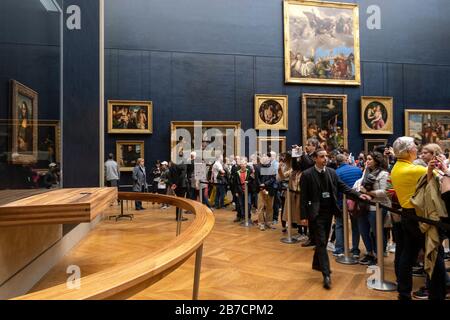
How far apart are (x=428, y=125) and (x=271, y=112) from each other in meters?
8.00

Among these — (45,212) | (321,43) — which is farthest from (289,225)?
(321,43)

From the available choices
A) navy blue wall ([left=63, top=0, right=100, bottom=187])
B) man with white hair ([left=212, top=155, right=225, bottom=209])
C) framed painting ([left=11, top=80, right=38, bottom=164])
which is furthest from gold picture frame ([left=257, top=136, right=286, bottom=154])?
framed painting ([left=11, top=80, right=38, bottom=164])

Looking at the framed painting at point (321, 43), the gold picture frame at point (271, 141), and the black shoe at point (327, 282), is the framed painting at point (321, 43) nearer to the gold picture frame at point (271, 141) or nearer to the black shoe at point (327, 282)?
the gold picture frame at point (271, 141)

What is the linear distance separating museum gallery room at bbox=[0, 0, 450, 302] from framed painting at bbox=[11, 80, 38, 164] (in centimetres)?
4

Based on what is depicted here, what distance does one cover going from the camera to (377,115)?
16328 mm

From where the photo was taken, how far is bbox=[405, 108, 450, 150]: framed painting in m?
16.6

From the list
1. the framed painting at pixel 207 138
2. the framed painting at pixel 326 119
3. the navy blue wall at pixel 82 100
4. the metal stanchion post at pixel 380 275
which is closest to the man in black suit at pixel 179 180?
the navy blue wall at pixel 82 100

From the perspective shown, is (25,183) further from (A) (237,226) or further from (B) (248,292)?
(A) (237,226)

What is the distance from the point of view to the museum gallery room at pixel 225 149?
349 centimetres

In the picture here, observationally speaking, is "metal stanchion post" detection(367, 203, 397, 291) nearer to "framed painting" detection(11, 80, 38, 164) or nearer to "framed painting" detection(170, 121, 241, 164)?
"framed painting" detection(11, 80, 38, 164)

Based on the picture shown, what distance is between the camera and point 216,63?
15.2m

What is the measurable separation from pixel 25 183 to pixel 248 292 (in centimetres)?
279

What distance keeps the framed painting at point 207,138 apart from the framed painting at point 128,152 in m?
1.40

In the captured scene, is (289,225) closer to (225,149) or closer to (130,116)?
(225,149)
